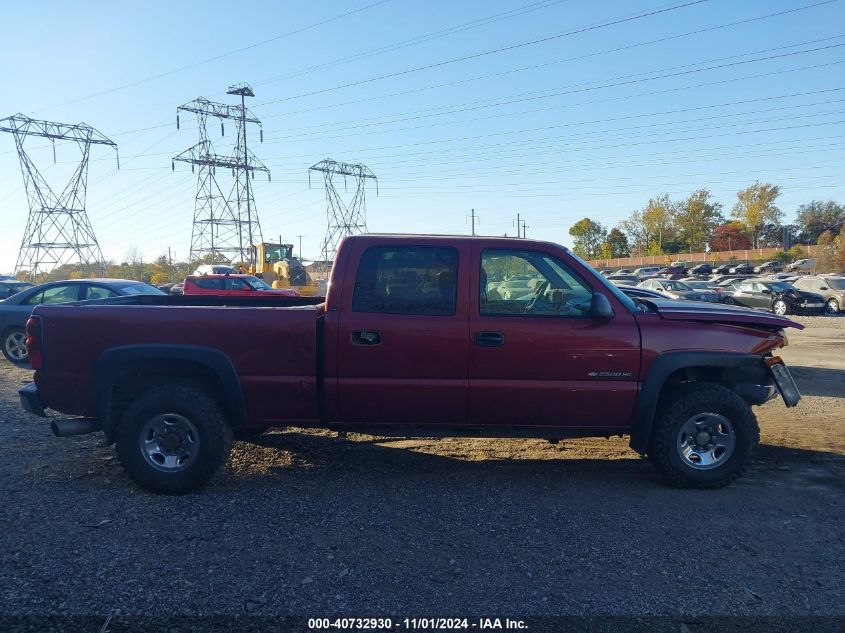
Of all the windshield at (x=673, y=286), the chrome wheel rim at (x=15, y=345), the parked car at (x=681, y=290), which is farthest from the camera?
the windshield at (x=673, y=286)

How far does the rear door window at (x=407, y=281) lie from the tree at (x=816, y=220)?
332 ft

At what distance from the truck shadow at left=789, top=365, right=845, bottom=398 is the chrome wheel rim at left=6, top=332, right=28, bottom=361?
532 inches

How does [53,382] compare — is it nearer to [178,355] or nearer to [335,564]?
[178,355]

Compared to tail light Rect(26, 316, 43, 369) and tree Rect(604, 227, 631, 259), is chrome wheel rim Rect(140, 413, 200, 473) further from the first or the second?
tree Rect(604, 227, 631, 259)

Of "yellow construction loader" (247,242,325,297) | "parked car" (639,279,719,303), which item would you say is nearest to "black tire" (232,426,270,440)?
"yellow construction loader" (247,242,325,297)

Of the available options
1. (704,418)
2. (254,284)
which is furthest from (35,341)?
(254,284)

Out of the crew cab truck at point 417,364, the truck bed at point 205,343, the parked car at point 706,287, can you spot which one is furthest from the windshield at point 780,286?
the truck bed at point 205,343

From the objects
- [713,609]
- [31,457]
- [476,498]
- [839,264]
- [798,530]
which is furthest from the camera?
[839,264]

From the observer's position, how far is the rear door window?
5195 mm

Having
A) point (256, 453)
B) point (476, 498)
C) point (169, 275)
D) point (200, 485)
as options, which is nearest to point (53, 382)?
point (200, 485)

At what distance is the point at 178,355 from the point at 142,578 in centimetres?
184

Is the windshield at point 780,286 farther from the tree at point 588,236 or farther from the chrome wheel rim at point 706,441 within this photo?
the tree at point 588,236

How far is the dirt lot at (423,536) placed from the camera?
11.5ft

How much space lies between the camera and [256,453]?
631 cm
